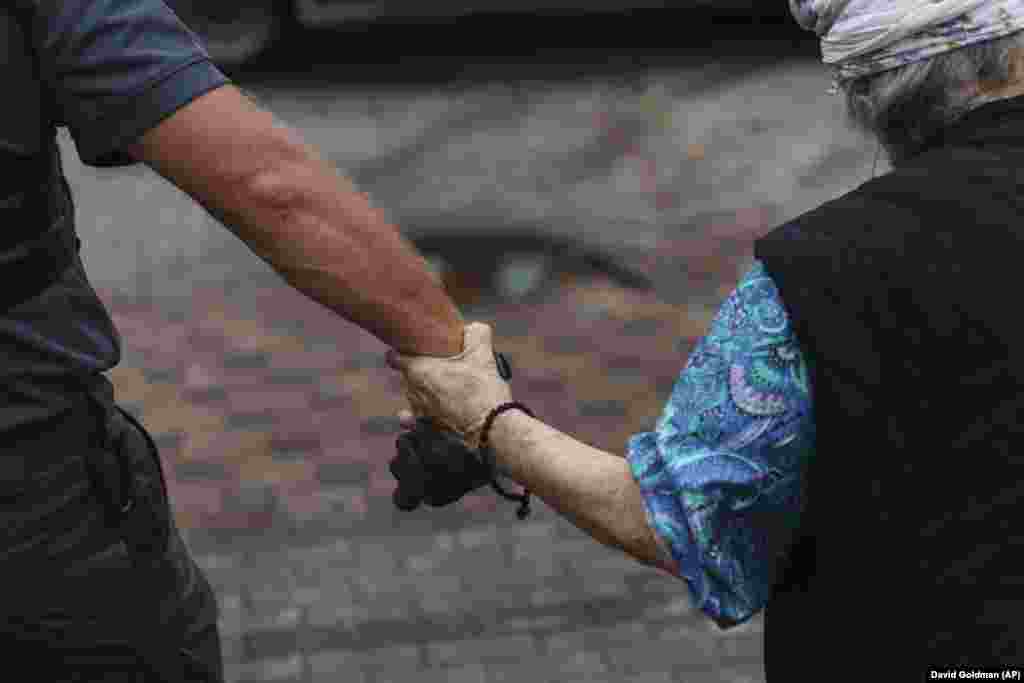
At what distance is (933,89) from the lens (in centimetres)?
191

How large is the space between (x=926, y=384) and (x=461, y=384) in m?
0.82

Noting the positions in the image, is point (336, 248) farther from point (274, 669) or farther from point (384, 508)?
point (384, 508)

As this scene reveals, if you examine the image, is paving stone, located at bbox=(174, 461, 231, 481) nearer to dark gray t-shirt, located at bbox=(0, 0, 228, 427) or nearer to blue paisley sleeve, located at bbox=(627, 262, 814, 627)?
dark gray t-shirt, located at bbox=(0, 0, 228, 427)

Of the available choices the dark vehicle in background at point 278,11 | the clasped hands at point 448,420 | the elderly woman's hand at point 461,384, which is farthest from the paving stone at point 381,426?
the dark vehicle in background at point 278,11

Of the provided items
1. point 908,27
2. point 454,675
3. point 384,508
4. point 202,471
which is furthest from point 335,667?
point 908,27

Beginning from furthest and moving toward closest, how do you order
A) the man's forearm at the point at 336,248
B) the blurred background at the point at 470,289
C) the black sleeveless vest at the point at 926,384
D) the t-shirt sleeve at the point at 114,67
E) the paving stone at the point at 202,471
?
1. the paving stone at the point at 202,471
2. the blurred background at the point at 470,289
3. the man's forearm at the point at 336,248
4. the t-shirt sleeve at the point at 114,67
5. the black sleeveless vest at the point at 926,384

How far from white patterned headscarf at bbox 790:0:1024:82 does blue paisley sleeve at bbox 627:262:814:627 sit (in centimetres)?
29

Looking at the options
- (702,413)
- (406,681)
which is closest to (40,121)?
(702,413)

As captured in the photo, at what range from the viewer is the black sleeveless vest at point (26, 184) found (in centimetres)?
203

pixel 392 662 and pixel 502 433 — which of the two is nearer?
pixel 502 433

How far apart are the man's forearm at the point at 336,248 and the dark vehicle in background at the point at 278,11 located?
585cm

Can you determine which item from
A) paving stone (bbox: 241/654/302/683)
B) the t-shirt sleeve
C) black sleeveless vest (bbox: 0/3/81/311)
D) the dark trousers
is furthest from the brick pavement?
the t-shirt sleeve

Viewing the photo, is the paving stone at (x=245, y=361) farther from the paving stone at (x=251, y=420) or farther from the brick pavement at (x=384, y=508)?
the paving stone at (x=251, y=420)

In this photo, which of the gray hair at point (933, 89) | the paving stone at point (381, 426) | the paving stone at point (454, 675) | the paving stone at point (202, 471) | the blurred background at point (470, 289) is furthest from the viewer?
the paving stone at point (381, 426)
